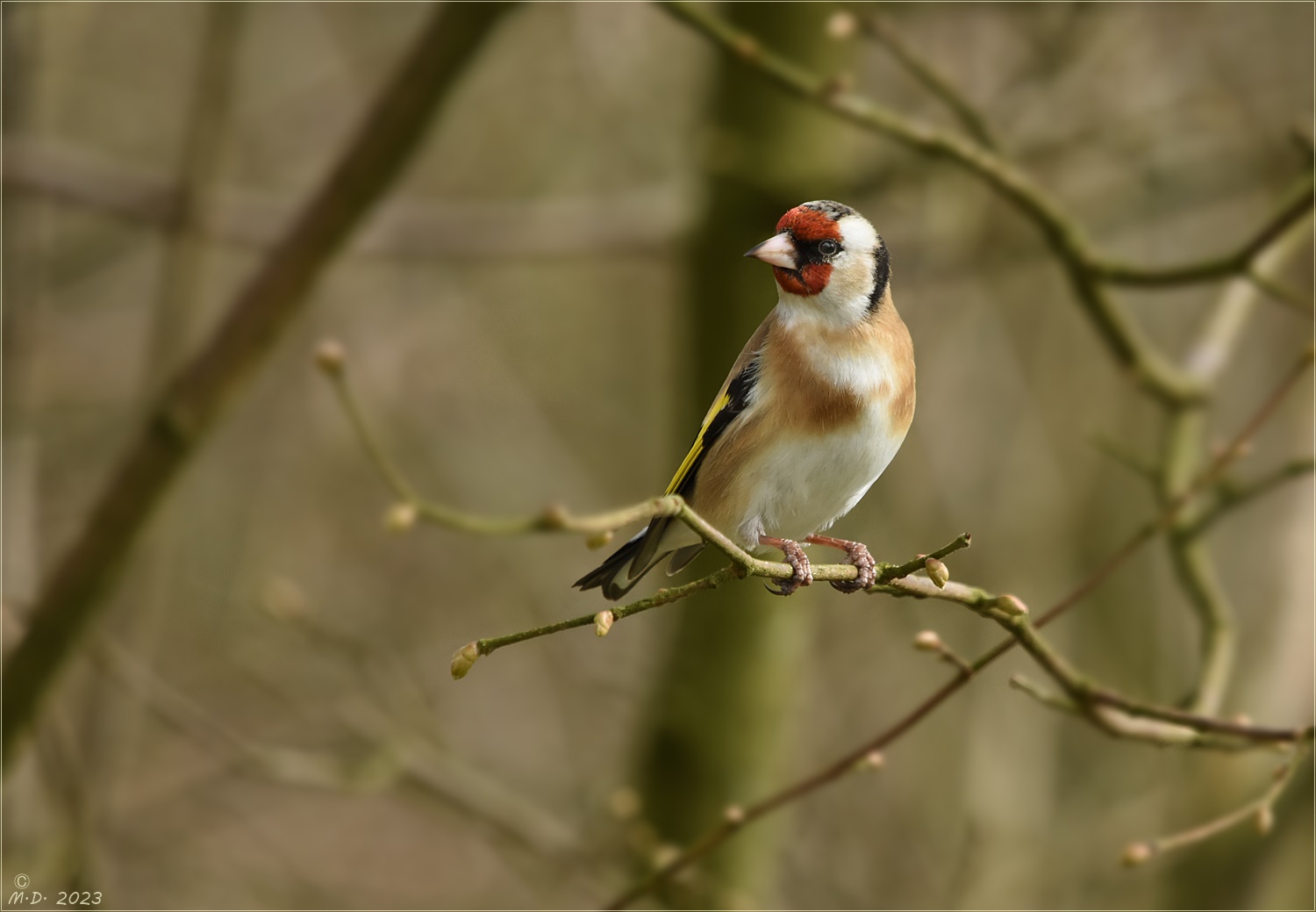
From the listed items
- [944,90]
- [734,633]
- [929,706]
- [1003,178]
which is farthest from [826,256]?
[734,633]

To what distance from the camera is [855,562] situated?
2.42m

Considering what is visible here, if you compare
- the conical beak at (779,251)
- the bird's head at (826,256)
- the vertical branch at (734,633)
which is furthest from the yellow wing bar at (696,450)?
the vertical branch at (734,633)

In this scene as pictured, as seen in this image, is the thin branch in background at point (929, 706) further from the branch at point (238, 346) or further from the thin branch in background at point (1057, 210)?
the branch at point (238, 346)

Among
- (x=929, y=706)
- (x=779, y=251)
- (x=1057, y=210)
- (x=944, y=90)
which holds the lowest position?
(x=929, y=706)

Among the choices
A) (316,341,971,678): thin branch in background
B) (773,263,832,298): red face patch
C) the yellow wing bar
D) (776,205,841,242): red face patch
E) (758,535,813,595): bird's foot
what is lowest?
(316,341,971,678): thin branch in background

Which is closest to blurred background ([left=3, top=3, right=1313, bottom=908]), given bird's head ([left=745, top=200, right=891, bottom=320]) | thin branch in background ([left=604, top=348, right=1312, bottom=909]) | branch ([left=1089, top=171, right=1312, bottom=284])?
thin branch in background ([left=604, top=348, right=1312, bottom=909])

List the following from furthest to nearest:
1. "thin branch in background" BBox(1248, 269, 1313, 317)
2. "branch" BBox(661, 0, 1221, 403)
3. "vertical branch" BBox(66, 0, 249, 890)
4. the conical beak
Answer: "vertical branch" BBox(66, 0, 249, 890)
"thin branch in background" BBox(1248, 269, 1313, 317)
"branch" BBox(661, 0, 1221, 403)
the conical beak

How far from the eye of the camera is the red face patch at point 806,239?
2.00 meters

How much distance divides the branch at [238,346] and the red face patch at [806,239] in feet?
7.43

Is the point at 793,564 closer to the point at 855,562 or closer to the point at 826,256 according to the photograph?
the point at 855,562

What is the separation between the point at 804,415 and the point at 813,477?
0.12m

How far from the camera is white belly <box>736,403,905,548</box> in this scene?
2379 mm

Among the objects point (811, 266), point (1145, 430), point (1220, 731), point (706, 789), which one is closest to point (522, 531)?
point (811, 266)

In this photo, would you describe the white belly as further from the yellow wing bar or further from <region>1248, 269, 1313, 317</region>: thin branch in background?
<region>1248, 269, 1313, 317</region>: thin branch in background
